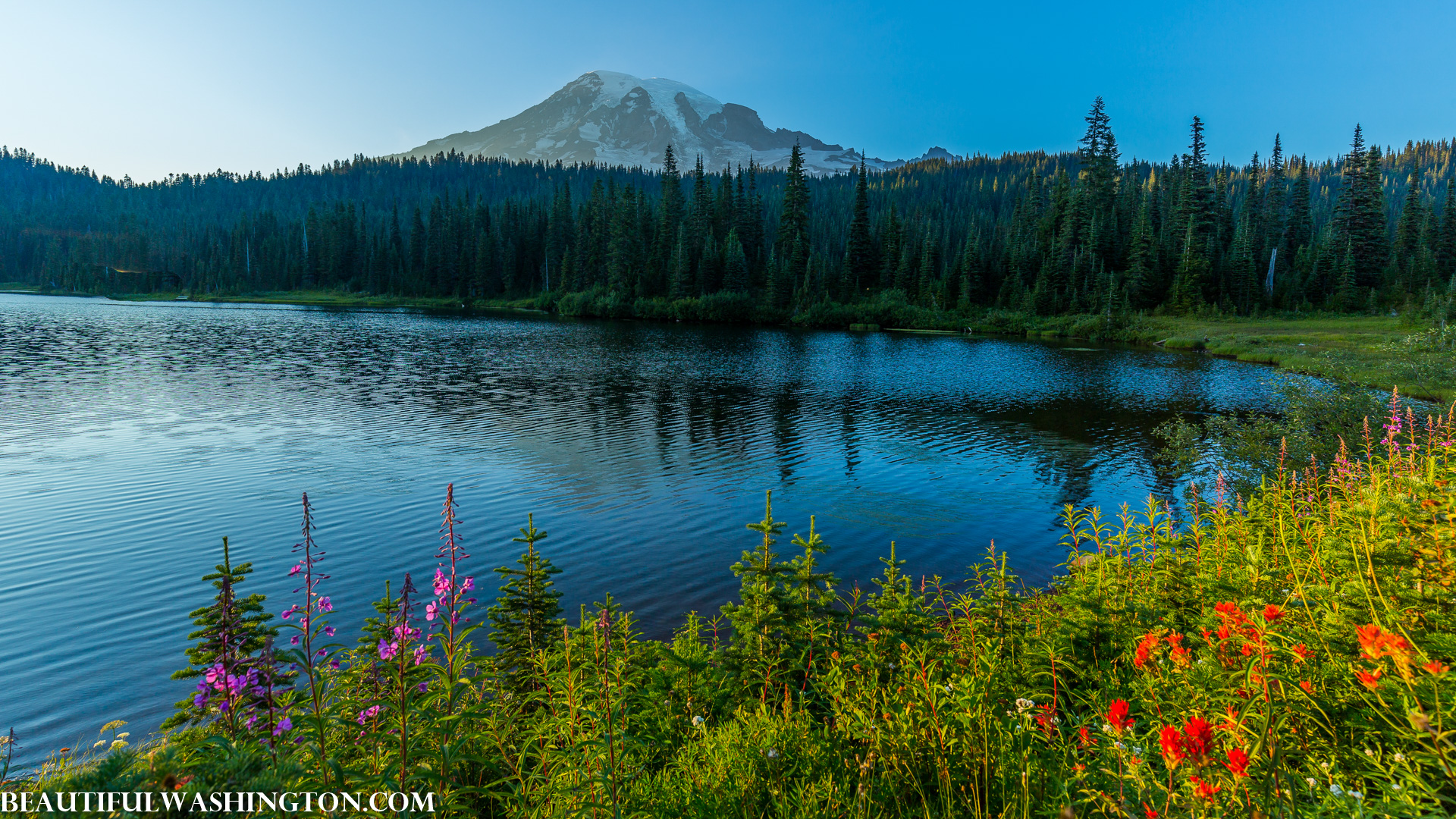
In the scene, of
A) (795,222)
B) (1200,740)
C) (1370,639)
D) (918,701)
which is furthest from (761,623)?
(795,222)

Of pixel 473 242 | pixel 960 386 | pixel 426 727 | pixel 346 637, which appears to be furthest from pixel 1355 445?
pixel 473 242

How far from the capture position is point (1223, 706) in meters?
4.24

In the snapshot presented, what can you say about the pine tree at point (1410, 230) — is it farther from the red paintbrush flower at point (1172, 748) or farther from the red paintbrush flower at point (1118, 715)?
the red paintbrush flower at point (1172, 748)

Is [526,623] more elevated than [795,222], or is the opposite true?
[795,222]

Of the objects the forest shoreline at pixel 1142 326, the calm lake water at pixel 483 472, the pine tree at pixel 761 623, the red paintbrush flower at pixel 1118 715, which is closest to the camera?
the red paintbrush flower at pixel 1118 715

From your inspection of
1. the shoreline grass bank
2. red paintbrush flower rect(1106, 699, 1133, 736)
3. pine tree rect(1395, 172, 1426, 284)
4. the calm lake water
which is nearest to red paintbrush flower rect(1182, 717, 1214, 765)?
the shoreline grass bank

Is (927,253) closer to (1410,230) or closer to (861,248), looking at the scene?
(861,248)

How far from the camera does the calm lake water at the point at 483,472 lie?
11930mm

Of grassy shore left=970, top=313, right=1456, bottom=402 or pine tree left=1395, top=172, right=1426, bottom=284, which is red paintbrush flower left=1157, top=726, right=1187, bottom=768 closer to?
grassy shore left=970, top=313, right=1456, bottom=402

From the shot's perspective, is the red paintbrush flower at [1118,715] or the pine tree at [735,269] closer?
the red paintbrush flower at [1118,715]

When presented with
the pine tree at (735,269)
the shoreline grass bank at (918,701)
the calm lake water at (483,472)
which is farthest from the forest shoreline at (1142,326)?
the shoreline grass bank at (918,701)

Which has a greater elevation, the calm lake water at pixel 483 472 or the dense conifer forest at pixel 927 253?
the dense conifer forest at pixel 927 253

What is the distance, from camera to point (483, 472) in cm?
2069

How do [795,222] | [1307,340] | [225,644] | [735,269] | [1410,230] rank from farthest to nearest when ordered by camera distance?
[795,222] → [735,269] → [1410,230] → [1307,340] → [225,644]
